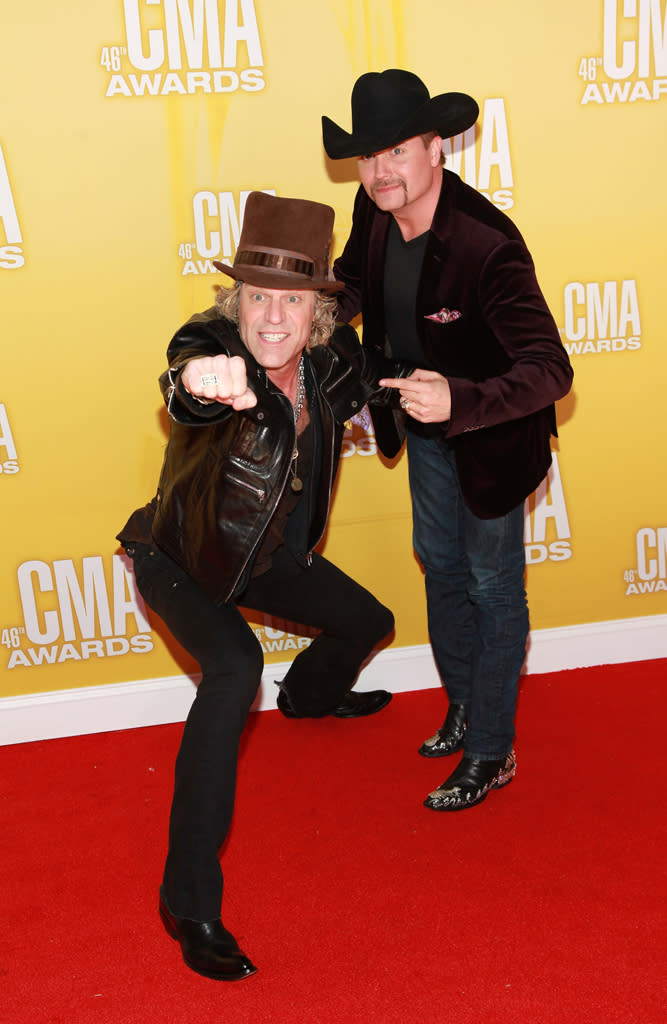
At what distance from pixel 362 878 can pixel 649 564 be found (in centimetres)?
179

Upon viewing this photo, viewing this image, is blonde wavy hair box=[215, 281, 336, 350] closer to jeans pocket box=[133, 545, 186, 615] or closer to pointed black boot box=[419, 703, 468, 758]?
jeans pocket box=[133, 545, 186, 615]

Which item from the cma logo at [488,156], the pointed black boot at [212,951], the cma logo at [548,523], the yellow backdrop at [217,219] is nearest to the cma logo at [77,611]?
the yellow backdrop at [217,219]

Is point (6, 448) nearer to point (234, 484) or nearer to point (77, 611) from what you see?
point (77, 611)

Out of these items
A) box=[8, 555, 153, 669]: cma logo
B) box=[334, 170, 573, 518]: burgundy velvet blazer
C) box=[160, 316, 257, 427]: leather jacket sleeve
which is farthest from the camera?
box=[8, 555, 153, 669]: cma logo

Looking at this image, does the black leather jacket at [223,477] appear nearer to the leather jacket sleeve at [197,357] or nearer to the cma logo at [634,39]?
the leather jacket sleeve at [197,357]

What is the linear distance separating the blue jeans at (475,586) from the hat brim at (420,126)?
0.85 metres

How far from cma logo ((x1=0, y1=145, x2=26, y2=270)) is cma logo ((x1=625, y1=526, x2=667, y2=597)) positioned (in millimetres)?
2424

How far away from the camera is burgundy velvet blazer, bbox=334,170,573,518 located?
2449 millimetres

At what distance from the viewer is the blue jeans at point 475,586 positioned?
286 centimetres

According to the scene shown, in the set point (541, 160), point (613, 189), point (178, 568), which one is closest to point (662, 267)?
point (613, 189)

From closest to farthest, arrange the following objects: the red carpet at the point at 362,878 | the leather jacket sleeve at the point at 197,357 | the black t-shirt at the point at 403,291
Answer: the leather jacket sleeve at the point at 197,357, the red carpet at the point at 362,878, the black t-shirt at the point at 403,291

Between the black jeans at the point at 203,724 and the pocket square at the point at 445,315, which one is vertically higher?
the pocket square at the point at 445,315

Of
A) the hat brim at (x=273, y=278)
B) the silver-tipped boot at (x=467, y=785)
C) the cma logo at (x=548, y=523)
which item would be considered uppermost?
the hat brim at (x=273, y=278)

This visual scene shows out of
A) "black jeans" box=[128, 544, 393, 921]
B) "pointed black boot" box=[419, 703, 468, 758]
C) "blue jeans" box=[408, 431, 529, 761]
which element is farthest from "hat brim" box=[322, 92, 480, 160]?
"pointed black boot" box=[419, 703, 468, 758]
